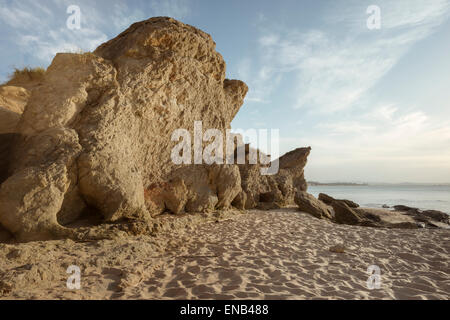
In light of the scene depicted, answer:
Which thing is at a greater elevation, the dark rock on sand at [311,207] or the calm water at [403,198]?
the dark rock on sand at [311,207]

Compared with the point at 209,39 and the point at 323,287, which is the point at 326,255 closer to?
the point at 323,287

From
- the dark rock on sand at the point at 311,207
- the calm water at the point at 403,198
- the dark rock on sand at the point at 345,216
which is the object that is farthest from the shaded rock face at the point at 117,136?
the calm water at the point at 403,198

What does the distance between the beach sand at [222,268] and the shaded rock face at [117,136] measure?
0.93 metres

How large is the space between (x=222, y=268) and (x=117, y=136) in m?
4.20

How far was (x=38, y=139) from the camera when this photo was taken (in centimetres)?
479

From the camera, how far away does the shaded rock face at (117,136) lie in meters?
4.37

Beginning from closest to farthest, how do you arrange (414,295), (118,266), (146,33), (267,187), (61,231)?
(414,295) < (118,266) < (61,231) < (146,33) < (267,187)

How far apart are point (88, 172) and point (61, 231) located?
125 centimetres

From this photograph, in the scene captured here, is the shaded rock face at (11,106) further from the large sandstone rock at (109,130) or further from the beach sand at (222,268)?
the beach sand at (222,268)

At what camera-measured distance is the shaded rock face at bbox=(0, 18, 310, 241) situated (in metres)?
4.37

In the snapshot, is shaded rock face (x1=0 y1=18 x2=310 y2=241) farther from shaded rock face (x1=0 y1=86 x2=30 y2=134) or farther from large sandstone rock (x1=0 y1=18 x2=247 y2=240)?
shaded rock face (x1=0 y1=86 x2=30 y2=134)

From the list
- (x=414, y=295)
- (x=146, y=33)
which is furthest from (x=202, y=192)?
(x=414, y=295)

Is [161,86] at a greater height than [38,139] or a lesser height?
greater

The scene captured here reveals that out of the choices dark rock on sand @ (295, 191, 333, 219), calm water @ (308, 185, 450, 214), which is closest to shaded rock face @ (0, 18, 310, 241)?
dark rock on sand @ (295, 191, 333, 219)
